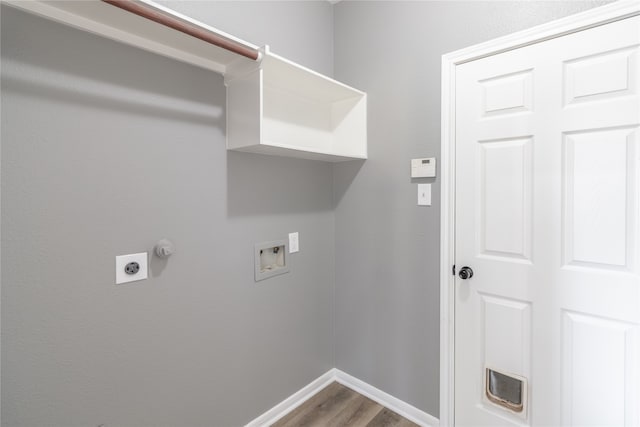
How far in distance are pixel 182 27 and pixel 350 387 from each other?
7.46 feet

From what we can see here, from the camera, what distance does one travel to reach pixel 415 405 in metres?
1.84

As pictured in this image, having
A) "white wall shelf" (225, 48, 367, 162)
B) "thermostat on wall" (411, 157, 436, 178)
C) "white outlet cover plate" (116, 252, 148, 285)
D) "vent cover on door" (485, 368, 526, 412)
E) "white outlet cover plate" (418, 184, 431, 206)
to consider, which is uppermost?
"white wall shelf" (225, 48, 367, 162)

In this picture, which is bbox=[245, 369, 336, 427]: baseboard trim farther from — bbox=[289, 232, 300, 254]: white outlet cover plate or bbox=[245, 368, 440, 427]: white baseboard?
bbox=[289, 232, 300, 254]: white outlet cover plate

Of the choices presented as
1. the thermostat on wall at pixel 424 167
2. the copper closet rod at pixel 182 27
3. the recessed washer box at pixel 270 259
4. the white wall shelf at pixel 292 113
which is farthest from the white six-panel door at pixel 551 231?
the copper closet rod at pixel 182 27

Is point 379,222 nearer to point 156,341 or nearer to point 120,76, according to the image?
point 156,341

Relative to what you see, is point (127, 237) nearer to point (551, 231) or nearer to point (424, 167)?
point (424, 167)

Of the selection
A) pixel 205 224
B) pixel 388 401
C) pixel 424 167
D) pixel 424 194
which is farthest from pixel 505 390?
pixel 205 224

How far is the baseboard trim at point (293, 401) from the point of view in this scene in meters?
1.78

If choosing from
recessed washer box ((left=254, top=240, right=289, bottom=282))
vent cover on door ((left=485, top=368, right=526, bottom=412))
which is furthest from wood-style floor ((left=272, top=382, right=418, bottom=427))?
recessed washer box ((left=254, top=240, right=289, bottom=282))

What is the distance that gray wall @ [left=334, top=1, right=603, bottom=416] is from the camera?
66.5 inches

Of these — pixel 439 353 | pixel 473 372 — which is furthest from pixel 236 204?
pixel 473 372

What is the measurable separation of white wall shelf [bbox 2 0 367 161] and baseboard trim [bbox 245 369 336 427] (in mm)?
1521

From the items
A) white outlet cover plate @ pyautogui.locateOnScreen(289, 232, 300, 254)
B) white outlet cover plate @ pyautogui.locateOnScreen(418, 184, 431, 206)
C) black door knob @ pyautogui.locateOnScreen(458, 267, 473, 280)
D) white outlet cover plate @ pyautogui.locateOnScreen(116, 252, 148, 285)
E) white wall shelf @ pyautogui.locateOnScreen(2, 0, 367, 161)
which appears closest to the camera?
white wall shelf @ pyautogui.locateOnScreen(2, 0, 367, 161)

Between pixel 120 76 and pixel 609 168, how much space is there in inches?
79.4
